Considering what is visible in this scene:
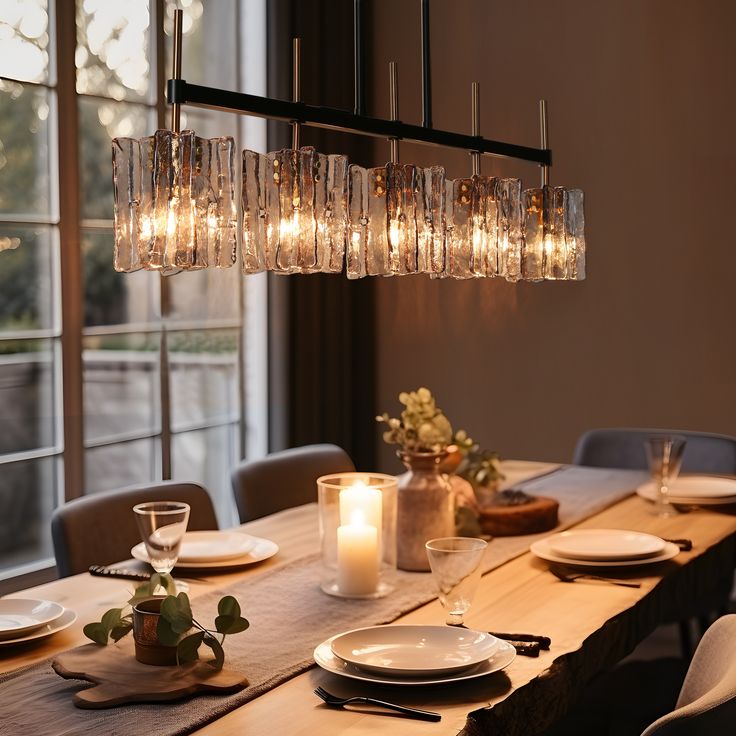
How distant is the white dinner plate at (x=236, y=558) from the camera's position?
6.42 ft

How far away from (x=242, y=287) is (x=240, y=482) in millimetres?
1478

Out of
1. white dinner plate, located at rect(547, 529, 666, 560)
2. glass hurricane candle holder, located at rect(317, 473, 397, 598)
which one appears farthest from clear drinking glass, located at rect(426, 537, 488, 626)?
white dinner plate, located at rect(547, 529, 666, 560)

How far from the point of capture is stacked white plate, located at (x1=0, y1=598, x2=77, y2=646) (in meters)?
1.54

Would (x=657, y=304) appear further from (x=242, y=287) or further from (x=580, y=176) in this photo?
(x=242, y=287)

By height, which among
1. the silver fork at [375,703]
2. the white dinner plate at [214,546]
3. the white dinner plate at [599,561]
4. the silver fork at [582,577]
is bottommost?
the silver fork at [375,703]

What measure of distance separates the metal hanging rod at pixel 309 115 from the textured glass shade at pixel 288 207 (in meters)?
0.08

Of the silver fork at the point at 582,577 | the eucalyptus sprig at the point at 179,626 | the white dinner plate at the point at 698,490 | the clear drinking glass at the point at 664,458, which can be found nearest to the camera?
the eucalyptus sprig at the point at 179,626

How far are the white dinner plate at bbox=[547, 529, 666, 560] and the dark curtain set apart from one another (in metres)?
2.04

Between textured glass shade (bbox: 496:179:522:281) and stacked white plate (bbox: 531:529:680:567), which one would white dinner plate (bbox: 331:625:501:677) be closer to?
stacked white plate (bbox: 531:529:680:567)

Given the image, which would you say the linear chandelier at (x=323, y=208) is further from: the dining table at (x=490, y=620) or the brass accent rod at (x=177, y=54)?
the dining table at (x=490, y=620)

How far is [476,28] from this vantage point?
4285 mm

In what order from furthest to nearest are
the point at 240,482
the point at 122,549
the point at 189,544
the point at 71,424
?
the point at 71,424
the point at 240,482
the point at 122,549
the point at 189,544

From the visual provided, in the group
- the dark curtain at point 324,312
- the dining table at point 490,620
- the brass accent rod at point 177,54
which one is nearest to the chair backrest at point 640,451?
the dining table at point 490,620

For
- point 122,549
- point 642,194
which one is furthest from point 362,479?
point 642,194
